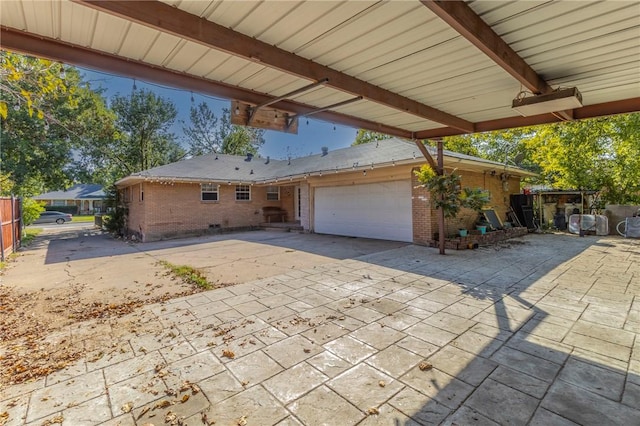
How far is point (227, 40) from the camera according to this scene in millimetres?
2490

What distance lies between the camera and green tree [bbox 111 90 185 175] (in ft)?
67.8

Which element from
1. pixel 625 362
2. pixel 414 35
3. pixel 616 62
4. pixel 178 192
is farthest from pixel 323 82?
pixel 178 192

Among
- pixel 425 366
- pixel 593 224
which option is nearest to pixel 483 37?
pixel 425 366

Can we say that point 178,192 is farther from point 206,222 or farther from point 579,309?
point 579,309

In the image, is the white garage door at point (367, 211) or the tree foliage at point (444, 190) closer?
the tree foliage at point (444, 190)

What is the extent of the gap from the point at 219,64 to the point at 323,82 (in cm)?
113

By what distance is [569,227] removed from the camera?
38.4 feet

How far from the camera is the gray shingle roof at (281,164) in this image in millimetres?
9679

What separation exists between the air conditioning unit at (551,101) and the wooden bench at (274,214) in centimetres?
1318

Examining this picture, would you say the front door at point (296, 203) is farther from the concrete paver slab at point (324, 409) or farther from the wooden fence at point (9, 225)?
the concrete paver slab at point (324, 409)

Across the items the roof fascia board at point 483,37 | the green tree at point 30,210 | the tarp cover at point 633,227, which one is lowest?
the tarp cover at point 633,227

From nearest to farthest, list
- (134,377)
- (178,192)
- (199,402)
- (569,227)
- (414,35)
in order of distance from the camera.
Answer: (199,402)
(134,377)
(414,35)
(569,227)
(178,192)

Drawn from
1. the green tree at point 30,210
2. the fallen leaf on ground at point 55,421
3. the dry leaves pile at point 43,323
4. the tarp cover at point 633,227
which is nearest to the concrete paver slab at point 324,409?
the fallen leaf on ground at point 55,421

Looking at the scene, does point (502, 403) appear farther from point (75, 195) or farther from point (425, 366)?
point (75, 195)
